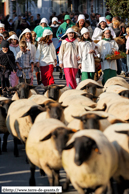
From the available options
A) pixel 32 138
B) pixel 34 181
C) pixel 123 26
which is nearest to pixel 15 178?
pixel 34 181

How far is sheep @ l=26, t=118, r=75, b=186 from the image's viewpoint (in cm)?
493

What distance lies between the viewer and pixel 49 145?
→ 16.5ft

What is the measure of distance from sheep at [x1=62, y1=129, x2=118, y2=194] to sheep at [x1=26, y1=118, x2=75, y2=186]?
0.25m

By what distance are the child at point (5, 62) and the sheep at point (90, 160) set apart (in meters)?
7.44

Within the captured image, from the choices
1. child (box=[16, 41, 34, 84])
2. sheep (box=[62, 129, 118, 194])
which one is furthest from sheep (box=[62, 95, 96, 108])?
child (box=[16, 41, 34, 84])

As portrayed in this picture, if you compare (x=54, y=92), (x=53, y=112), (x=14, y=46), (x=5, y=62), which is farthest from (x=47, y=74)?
(x=53, y=112)

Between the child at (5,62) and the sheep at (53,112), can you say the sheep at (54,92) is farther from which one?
the child at (5,62)

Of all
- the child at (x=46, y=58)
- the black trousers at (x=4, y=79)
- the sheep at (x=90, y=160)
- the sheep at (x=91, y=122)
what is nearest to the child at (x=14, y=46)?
the black trousers at (x=4, y=79)

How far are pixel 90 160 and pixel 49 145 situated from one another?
0.75 meters

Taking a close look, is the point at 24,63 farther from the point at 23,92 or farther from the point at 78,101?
the point at 78,101

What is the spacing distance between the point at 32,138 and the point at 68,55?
19.9ft

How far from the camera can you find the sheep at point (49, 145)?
493 centimetres

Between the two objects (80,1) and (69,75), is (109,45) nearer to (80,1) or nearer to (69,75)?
(69,75)

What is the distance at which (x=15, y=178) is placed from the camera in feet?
19.3
